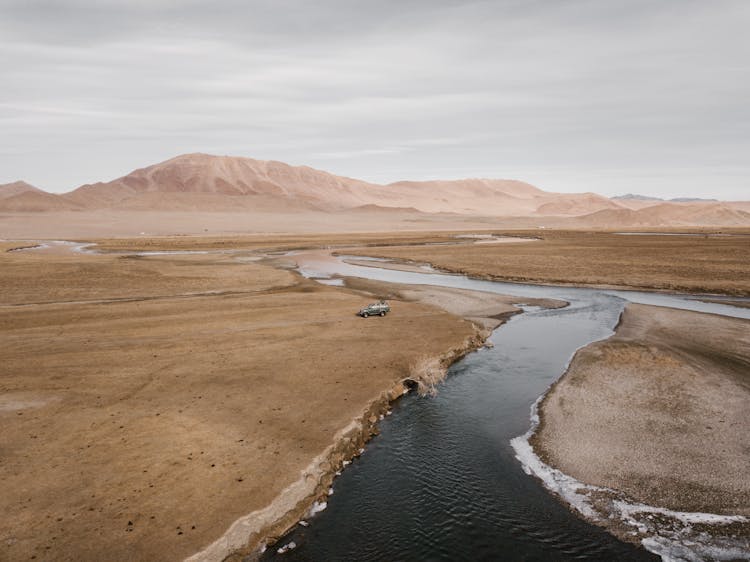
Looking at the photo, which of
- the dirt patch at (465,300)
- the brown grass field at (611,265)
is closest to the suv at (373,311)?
the dirt patch at (465,300)

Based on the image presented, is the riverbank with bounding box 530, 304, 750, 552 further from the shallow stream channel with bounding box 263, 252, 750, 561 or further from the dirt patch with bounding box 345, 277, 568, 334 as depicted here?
the dirt patch with bounding box 345, 277, 568, 334

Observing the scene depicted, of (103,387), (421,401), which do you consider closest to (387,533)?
(421,401)

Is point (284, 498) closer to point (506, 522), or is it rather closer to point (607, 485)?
point (506, 522)

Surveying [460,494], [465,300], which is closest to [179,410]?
[460,494]

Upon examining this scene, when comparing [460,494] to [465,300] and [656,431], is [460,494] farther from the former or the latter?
[465,300]

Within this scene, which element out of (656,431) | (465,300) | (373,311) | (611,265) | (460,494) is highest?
(611,265)

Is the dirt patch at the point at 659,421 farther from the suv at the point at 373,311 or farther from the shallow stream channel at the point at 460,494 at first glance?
the suv at the point at 373,311

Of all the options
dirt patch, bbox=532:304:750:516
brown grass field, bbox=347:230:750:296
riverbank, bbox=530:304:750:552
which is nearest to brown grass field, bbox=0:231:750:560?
brown grass field, bbox=347:230:750:296
